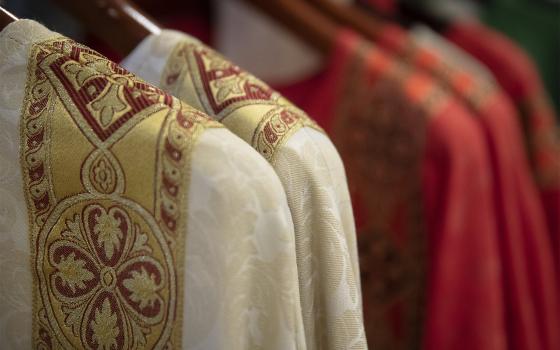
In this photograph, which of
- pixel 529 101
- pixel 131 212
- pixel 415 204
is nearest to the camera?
pixel 131 212

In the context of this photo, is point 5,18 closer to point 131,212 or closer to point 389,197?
point 131,212

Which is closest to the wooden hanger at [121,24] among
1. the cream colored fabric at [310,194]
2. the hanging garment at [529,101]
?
the cream colored fabric at [310,194]

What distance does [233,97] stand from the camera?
335 millimetres

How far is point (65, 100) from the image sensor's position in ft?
1.01

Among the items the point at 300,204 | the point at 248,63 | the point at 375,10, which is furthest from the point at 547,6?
the point at 300,204

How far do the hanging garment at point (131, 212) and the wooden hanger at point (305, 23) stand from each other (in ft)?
1.16

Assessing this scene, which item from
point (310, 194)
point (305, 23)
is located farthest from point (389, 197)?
point (310, 194)

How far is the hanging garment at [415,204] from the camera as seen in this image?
569 millimetres

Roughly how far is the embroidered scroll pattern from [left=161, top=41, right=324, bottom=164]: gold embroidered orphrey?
0.27 m

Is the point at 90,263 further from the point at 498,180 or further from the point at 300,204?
the point at 498,180

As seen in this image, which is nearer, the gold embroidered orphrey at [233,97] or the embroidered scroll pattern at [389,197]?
the gold embroidered orphrey at [233,97]

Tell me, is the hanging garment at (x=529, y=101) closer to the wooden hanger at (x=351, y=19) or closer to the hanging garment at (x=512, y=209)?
the hanging garment at (x=512, y=209)

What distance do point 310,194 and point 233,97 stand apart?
0.19ft

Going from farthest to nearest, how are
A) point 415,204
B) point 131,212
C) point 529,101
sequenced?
point 529,101
point 415,204
point 131,212
